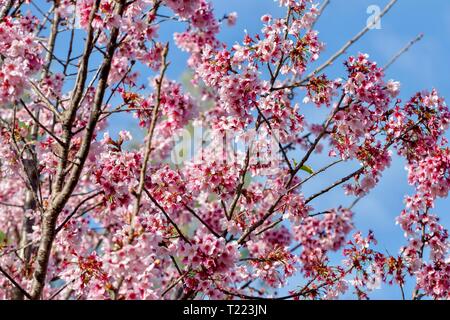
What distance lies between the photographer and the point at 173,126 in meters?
5.29

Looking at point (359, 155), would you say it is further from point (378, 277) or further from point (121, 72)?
point (121, 72)

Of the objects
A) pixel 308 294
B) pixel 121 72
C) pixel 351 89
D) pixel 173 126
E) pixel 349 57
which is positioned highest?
pixel 121 72

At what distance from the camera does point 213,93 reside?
37.4 ft

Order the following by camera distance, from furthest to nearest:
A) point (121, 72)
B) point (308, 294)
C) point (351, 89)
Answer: point (121, 72) < point (308, 294) < point (351, 89)

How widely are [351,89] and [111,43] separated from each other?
2584 mm

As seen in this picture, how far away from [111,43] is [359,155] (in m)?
3.01

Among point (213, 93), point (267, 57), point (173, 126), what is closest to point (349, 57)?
point (267, 57)

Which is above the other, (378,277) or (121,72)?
A: (121,72)
